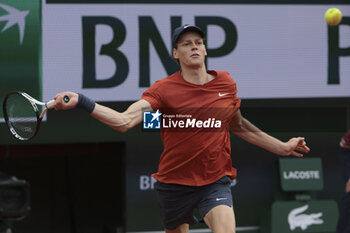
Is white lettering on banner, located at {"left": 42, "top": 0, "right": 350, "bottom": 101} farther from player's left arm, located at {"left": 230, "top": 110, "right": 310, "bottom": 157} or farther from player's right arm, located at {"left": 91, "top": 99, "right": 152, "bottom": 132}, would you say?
player's right arm, located at {"left": 91, "top": 99, "right": 152, "bottom": 132}

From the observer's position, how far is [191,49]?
470 centimetres

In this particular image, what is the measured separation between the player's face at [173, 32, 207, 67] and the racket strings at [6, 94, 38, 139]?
1062mm

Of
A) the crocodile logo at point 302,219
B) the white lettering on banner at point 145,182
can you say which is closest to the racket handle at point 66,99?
the white lettering on banner at point 145,182

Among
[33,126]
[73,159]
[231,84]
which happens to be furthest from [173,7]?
[33,126]

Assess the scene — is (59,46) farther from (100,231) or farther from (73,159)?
(100,231)

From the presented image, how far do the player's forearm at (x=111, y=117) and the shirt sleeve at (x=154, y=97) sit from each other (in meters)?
0.40

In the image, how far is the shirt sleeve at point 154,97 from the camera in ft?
14.8

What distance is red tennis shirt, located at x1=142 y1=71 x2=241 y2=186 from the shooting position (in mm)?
4645

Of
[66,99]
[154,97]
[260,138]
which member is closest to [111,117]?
[66,99]

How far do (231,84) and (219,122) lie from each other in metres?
0.31

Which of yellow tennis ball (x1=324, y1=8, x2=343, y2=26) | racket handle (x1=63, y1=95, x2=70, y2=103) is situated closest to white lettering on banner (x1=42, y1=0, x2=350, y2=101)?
yellow tennis ball (x1=324, y1=8, x2=343, y2=26)

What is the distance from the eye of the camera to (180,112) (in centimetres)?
465

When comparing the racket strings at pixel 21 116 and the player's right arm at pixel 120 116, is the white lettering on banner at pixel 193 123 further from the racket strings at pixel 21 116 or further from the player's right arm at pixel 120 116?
the racket strings at pixel 21 116

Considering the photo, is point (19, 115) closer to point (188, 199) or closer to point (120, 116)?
point (120, 116)
